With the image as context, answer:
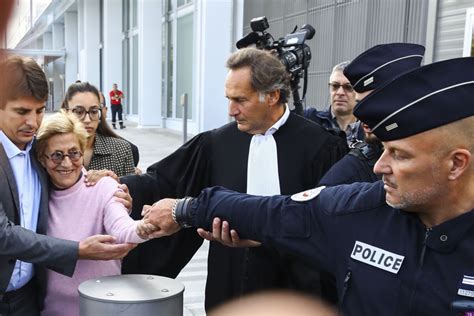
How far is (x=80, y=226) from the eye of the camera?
200 cm

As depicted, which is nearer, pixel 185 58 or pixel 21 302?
pixel 21 302

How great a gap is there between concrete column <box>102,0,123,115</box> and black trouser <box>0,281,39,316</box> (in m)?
22.2

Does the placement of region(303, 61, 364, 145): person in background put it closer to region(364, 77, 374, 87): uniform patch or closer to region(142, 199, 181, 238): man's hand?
region(364, 77, 374, 87): uniform patch

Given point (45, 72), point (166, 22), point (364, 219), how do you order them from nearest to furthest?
point (364, 219) → point (45, 72) → point (166, 22)

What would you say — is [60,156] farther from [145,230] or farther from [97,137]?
[97,137]

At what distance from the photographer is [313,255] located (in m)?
1.64

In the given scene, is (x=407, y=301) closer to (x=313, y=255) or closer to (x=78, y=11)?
(x=313, y=255)

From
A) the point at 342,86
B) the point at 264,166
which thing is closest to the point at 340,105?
the point at 342,86

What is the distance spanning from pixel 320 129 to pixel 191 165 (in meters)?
0.67

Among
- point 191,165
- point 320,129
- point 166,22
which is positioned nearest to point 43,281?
point 191,165

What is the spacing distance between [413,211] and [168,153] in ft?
34.2

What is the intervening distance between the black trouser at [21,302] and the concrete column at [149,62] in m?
17.1

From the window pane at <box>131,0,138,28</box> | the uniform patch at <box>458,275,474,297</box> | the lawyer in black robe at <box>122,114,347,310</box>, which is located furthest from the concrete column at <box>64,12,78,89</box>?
the uniform patch at <box>458,275,474,297</box>

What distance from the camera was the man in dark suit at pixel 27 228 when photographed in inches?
69.7
